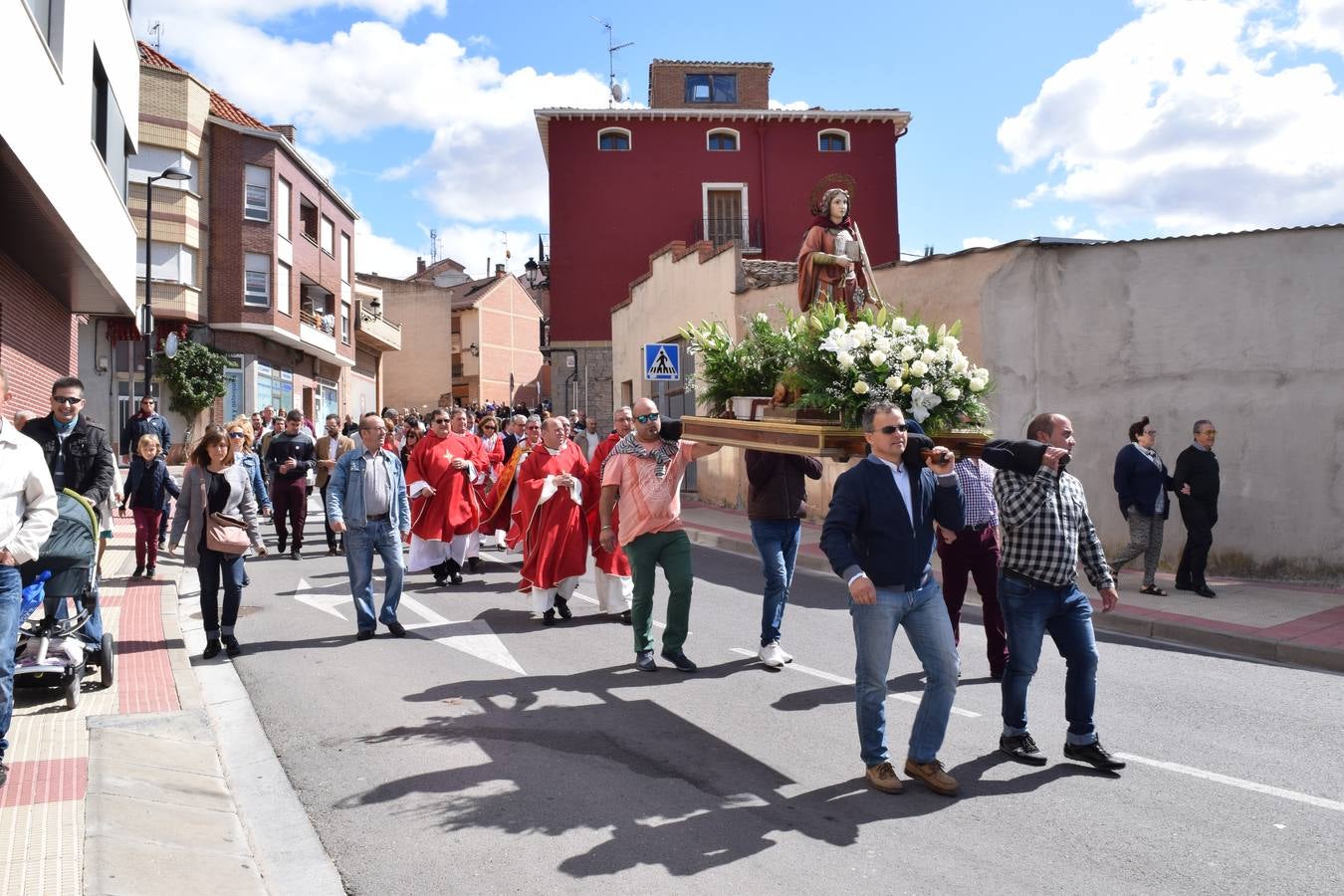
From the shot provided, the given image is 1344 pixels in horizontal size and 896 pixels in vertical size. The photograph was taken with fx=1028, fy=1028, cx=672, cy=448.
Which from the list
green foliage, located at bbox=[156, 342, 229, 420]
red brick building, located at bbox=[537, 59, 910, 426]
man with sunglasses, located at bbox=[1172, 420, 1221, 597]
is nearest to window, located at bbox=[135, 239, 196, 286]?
green foliage, located at bbox=[156, 342, 229, 420]

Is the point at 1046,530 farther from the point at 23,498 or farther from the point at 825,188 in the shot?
the point at 825,188

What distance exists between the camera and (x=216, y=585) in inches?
322

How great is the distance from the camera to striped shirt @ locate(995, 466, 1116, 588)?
5.24 m

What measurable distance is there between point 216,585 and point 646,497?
11.8 feet

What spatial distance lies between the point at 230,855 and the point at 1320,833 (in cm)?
460

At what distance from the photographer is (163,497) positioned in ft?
37.5

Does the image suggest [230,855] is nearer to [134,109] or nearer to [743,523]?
[743,523]

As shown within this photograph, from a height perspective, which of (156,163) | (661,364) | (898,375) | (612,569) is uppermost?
(156,163)

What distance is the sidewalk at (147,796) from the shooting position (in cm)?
390

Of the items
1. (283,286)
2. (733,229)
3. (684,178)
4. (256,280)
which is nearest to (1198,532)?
(733,229)

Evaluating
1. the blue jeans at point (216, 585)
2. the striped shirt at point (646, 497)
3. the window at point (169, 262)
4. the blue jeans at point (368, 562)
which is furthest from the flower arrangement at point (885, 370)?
the window at point (169, 262)

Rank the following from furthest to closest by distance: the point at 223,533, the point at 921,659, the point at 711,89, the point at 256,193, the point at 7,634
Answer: the point at 711,89 < the point at 256,193 < the point at 223,533 < the point at 921,659 < the point at 7,634

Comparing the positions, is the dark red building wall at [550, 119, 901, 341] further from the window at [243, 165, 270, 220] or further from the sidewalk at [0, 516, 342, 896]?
the sidewalk at [0, 516, 342, 896]

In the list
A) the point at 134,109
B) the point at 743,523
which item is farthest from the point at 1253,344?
the point at 134,109
